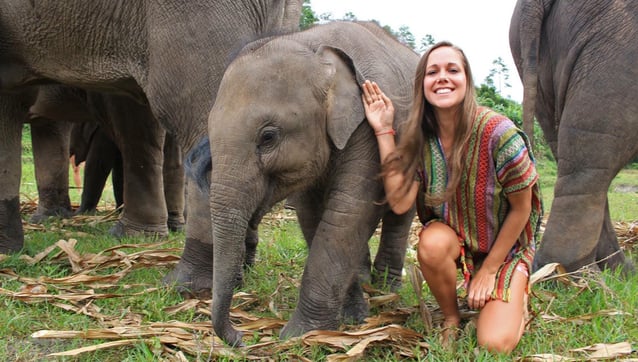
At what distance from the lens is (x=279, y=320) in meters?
2.53

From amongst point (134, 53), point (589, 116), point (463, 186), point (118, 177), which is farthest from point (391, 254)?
point (118, 177)

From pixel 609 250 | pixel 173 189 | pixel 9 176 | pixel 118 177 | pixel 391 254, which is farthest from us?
pixel 118 177

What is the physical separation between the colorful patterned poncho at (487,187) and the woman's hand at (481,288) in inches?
0.8

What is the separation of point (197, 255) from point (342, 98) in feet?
3.40

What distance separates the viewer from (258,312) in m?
2.79

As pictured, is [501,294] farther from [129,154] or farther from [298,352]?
[129,154]

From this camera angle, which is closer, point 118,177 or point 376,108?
point 376,108

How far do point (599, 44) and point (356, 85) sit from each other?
3.98ft

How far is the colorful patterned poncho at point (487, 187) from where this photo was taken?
90.0 inches

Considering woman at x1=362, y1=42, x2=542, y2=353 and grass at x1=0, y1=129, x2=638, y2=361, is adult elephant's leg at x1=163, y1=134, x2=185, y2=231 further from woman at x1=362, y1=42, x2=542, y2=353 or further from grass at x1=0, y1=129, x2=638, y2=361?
woman at x1=362, y1=42, x2=542, y2=353

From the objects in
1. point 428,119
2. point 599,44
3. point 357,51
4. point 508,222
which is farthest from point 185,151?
point 599,44

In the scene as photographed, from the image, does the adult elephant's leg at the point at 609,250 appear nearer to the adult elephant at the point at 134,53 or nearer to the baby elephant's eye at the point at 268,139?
the adult elephant at the point at 134,53

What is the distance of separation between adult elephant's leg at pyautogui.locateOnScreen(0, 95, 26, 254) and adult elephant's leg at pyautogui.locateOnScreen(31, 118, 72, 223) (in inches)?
Result: 74.9

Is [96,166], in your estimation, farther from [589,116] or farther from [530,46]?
[589,116]
